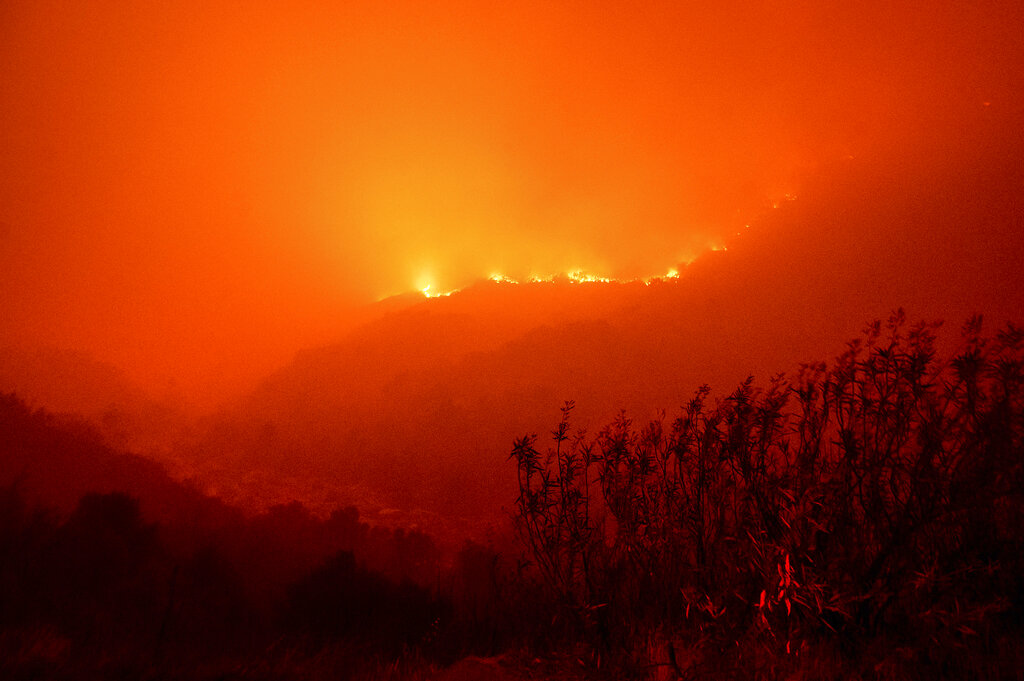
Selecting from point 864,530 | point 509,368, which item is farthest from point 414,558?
point 509,368

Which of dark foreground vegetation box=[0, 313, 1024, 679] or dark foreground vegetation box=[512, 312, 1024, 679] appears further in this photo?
dark foreground vegetation box=[0, 313, 1024, 679]

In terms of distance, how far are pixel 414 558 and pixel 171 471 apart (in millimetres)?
25940

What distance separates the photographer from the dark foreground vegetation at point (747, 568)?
426 centimetres

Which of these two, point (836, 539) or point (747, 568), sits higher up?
point (836, 539)

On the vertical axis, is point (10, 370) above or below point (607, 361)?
above

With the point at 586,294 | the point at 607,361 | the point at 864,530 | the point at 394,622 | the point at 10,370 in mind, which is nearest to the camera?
the point at 864,530

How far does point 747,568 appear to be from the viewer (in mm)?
5105

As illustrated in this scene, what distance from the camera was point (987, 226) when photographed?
7162 cm

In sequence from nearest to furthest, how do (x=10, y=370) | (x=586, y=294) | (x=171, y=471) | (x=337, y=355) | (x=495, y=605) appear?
(x=495, y=605)
(x=171, y=471)
(x=10, y=370)
(x=337, y=355)
(x=586, y=294)

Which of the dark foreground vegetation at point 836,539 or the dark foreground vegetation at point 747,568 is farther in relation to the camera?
the dark foreground vegetation at point 747,568

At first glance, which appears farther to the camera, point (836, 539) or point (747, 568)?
point (747, 568)

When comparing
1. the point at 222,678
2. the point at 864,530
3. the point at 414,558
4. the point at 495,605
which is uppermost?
the point at 864,530

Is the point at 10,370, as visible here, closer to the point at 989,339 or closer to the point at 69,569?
the point at 69,569

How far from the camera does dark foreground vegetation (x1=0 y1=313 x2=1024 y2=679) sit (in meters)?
4.26
